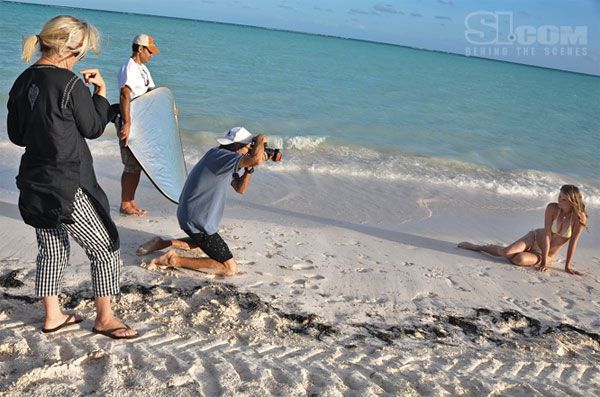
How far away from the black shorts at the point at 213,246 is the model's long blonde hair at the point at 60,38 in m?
1.99

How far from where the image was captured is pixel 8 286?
3.79 metres

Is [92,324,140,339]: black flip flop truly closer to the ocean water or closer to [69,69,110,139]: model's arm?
[69,69,110,139]: model's arm

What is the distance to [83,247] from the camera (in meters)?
3.07

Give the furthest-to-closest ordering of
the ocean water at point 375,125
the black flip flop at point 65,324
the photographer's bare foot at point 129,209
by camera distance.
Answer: the ocean water at point 375,125 → the photographer's bare foot at point 129,209 → the black flip flop at point 65,324

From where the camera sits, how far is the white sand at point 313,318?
2967 millimetres

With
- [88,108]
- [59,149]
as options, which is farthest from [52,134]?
[88,108]

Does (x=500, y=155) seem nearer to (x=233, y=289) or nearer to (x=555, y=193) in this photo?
(x=555, y=193)

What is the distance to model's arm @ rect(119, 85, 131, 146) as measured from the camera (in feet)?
17.2

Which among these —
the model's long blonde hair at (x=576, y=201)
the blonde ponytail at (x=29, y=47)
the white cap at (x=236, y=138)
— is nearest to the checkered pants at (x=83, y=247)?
the blonde ponytail at (x=29, y=47)

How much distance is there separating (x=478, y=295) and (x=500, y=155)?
927cm

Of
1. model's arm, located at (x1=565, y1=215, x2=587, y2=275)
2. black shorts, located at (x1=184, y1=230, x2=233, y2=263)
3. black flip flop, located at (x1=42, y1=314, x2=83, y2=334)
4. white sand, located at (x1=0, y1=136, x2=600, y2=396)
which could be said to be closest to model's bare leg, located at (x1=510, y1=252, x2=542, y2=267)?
white sand, located at (x1=0, y1=136, x2=600, y2=396)

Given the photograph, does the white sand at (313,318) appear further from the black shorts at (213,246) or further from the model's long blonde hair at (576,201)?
the model's long blonde hair at (576,201)

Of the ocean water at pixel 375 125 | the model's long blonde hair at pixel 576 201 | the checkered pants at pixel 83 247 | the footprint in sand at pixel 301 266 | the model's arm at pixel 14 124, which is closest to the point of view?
the model's arm at pixel 14 124

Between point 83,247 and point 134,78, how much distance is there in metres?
2.64
